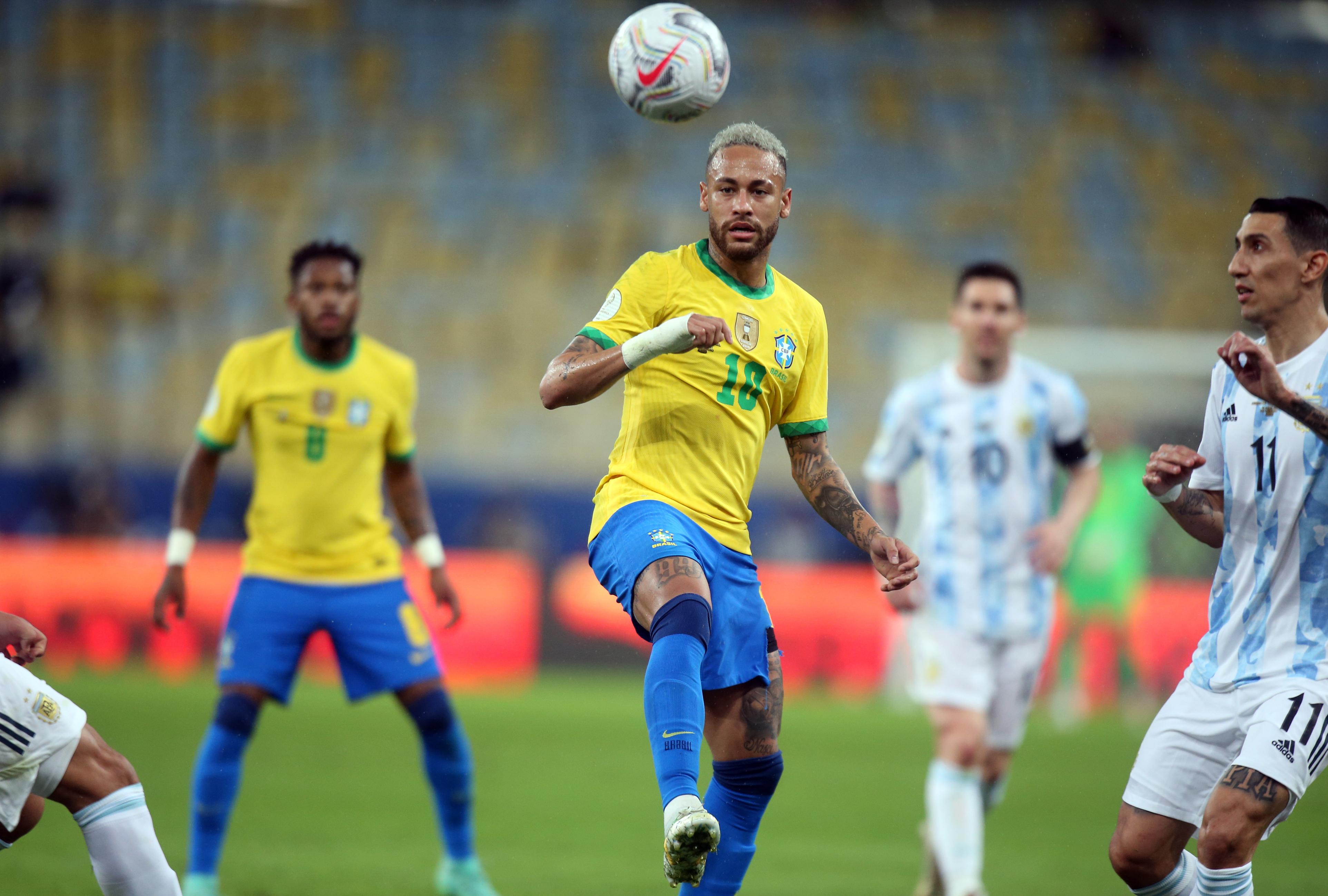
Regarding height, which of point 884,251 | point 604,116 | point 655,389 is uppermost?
point 604,116

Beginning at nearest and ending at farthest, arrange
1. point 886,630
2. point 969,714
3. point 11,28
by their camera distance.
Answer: point 969,714
point 886,630
point 11,28

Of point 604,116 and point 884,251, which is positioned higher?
point 604,116

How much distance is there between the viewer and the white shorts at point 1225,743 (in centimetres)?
411

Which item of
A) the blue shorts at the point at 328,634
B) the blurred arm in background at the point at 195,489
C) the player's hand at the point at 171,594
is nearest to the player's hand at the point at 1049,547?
the blue shorts at the point at 328,634

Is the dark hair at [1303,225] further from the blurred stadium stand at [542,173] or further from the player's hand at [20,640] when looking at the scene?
the blurred stadium stand at [542,173]

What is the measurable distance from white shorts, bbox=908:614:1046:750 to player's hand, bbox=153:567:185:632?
3.30 m

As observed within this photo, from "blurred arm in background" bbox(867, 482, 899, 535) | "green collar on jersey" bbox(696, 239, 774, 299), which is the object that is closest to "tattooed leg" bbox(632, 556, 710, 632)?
"green collar on jersey" bbox(696, 239, 774, 299)

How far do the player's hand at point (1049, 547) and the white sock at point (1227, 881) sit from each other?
7.87ft

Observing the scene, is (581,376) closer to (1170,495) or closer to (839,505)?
(839,505)

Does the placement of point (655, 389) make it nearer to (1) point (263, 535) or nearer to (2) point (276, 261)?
(1) point (263, 535)

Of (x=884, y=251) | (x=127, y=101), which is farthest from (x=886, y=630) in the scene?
(x=127, y=101)

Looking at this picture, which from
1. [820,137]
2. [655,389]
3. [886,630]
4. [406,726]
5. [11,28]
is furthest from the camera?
[820,137]

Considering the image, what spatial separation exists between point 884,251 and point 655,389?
1639 cm

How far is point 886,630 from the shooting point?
47.4 feet
